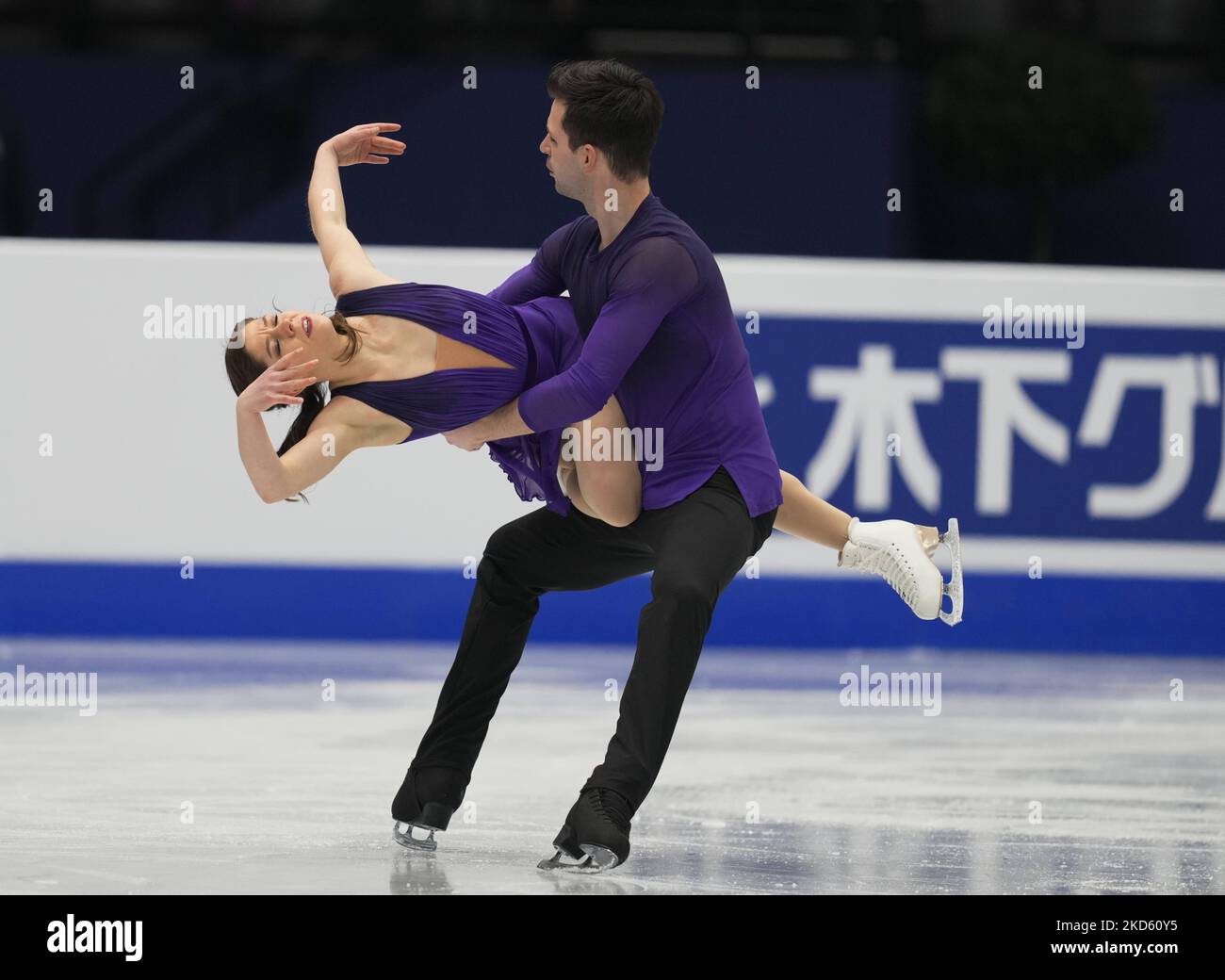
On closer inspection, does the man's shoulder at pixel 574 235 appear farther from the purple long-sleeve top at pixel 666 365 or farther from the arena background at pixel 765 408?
the arena background at pixel 765 408

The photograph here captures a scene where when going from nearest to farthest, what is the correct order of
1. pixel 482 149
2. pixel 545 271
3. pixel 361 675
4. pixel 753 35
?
1. pixel 545 271
2. pixel 361 675
3. pixel 482 149
4. pixel 753 35

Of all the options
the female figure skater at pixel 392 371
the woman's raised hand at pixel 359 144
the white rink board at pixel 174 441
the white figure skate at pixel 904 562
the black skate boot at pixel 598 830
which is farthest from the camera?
the white rink board at pixel 174 441

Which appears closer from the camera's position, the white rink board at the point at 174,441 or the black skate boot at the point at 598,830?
the black skate boot at the point at 598,830

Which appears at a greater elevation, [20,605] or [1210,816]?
[20,605]

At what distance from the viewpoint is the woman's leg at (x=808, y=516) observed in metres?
3.48

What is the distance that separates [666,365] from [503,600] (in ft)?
1.83

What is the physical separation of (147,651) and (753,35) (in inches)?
143

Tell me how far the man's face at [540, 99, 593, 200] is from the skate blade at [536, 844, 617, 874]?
1.16 metres

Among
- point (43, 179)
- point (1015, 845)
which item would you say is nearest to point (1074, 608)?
point (1015, 845)

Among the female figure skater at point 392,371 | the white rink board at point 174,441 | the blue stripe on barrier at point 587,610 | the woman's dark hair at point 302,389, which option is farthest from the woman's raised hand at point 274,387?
the blue stripe on barrier at point 587,610

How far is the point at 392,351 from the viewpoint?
Result: 3.19 metres

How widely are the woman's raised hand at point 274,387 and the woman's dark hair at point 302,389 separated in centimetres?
11
